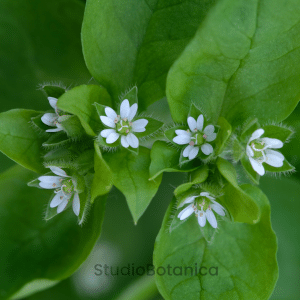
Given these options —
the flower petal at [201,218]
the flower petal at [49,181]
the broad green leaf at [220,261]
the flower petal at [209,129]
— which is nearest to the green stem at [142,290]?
the broad green leaf at [220,261]

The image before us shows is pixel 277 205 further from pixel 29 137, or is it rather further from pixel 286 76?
pixel 29 137

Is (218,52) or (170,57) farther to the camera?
(170,57)

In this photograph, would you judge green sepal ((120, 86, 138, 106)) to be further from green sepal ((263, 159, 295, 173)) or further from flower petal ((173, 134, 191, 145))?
green sepal ((263, 159, 295, 173))

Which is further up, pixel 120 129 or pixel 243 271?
pixel 120 129

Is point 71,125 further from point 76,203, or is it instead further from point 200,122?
point 200,122

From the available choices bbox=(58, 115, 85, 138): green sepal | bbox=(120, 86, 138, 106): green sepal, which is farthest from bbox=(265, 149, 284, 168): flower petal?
bbox=(58, 115, 85, 138): green sepal

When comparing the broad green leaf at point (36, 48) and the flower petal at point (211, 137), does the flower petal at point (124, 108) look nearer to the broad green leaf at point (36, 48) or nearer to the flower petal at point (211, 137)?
the flower petal at point (211, 137)

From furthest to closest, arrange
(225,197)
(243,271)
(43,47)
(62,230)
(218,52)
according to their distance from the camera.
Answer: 1. (43,47)
2. (62,230)
3. (243,271)
4. (225,197)
5. (218,52)

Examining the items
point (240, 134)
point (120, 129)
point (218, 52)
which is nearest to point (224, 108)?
point (240, 134)
